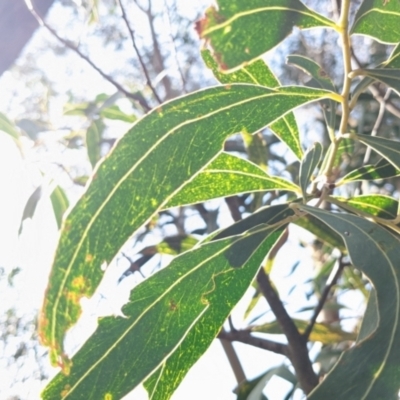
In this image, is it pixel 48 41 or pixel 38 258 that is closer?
pixel 38 258

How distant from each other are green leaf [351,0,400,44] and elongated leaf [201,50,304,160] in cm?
9

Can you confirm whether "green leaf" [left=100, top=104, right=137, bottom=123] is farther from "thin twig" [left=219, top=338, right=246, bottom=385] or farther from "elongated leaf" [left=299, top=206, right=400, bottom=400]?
"elongated leaf" [left=299, top=206, right=400, bottom=400]

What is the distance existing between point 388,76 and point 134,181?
20 centimetres

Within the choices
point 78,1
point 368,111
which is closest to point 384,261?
point 78,1

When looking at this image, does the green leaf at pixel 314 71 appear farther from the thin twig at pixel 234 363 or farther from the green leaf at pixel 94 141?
the thin twig at pixel 234 363

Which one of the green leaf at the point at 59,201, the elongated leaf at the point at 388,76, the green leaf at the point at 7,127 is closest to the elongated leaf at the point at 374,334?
the elongated leaf at the point at 388,76

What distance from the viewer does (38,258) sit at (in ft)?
1.91

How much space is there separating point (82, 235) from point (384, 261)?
0.71 ft

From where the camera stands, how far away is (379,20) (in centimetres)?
45

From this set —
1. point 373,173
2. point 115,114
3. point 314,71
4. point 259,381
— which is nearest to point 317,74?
point 314,71

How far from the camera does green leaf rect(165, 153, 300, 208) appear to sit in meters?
0.50

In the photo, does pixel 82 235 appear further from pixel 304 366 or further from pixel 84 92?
pixel 84 92

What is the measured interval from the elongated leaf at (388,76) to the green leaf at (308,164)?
82mm

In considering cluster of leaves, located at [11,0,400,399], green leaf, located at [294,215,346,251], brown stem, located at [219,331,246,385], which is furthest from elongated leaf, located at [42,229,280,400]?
brown stem, located at [219,331,246,385]
